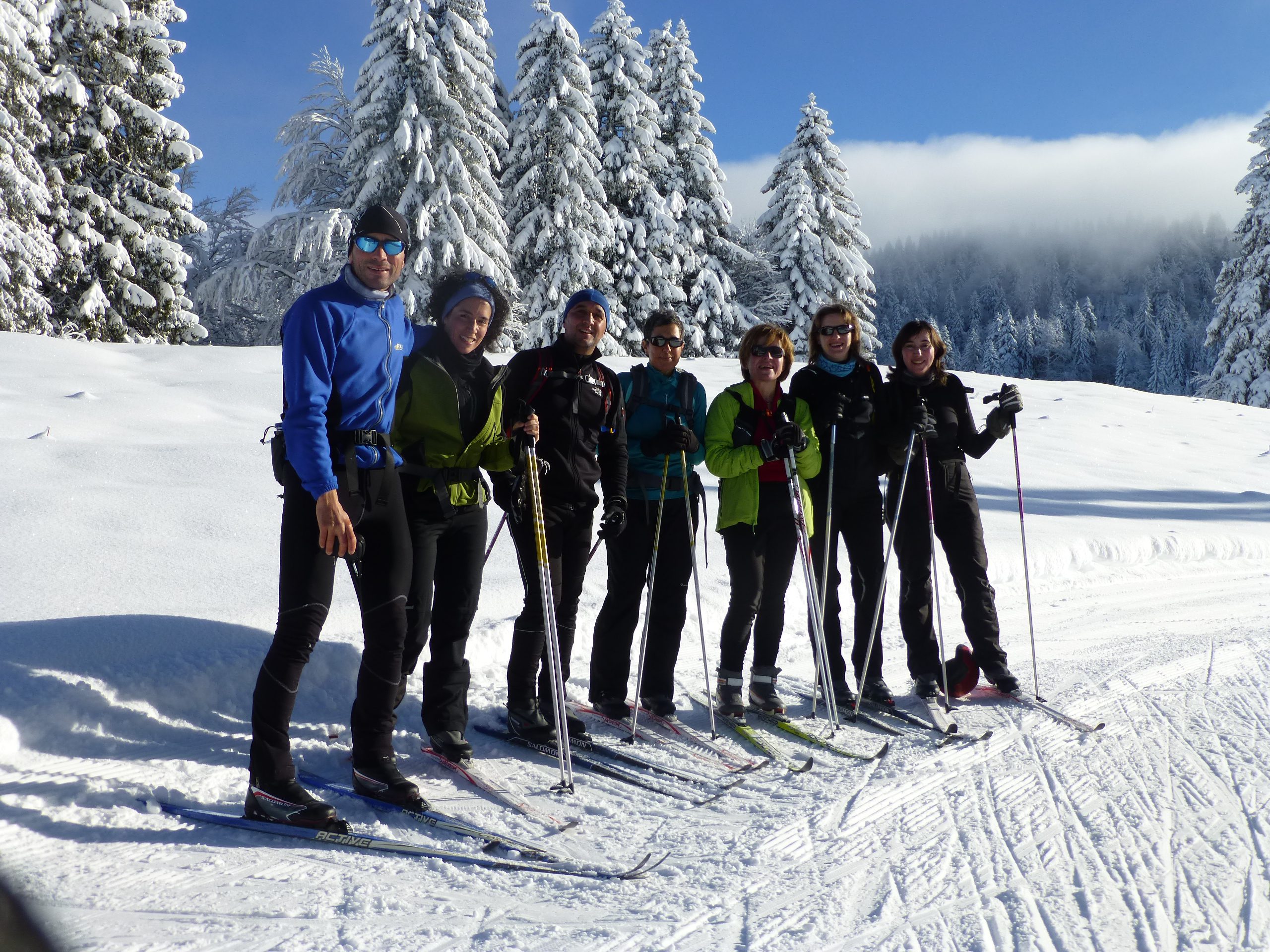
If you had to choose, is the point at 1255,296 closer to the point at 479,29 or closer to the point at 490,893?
the point at 479,29

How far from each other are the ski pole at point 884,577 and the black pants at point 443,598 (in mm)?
2205

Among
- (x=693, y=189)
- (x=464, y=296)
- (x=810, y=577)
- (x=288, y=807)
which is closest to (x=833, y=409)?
(x=810, y=577)

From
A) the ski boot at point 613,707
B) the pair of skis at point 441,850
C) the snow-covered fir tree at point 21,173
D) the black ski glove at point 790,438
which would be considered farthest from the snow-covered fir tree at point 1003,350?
the pair of skis at point 441,850

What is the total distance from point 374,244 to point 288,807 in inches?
85.4

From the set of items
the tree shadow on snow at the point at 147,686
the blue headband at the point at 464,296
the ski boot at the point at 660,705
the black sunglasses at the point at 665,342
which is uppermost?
the blue headband at the point at 464,296

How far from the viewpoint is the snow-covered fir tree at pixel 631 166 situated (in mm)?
22406

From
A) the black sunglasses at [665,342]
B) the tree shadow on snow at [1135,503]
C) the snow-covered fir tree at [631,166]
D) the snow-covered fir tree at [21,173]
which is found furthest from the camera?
the snow-covered fir tree at [631,166]

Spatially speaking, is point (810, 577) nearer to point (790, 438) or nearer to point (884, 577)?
point (884, 577)

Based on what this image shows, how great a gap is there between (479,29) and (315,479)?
63.0 ft

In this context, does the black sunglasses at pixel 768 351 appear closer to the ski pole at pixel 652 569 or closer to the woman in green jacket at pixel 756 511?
the woman in green jacket at pixel 756 511

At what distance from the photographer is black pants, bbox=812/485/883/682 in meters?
4.84

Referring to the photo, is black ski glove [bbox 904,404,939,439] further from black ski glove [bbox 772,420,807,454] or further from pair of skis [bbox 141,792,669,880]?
pair of skis [bbox 141,792,669,880]

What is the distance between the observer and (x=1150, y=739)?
13.8ft

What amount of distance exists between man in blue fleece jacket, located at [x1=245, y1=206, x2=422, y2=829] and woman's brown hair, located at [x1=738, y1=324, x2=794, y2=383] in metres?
1.95
